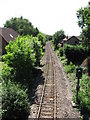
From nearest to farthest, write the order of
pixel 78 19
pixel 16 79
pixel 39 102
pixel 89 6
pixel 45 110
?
pixel 45 110 < pixel 39 102 < pixel 16 79 < pixel 89 6 < pixel 78 19

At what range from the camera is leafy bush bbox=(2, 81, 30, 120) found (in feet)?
31.0

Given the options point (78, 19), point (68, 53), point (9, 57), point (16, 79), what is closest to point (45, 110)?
point (16, 79)

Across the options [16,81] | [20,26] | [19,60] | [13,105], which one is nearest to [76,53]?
[19,60]

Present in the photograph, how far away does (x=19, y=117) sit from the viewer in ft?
31.7

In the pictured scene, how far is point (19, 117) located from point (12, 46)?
730 centimetres

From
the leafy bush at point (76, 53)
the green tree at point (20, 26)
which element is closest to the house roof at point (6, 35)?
Answer: the leafy bush at point (76, 53)

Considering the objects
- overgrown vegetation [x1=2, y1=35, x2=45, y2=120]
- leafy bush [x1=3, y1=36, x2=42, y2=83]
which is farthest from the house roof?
leafy bush [x1=3, y1=36, x2=42, y2=83]

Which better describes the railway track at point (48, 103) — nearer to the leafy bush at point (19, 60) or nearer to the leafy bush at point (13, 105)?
the leafy bush at point (13, 105)

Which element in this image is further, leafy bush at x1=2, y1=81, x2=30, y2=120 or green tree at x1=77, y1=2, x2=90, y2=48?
green tree at x1=77, y1=2, x2=90, y2=48

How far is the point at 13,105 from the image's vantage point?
9.55 metres

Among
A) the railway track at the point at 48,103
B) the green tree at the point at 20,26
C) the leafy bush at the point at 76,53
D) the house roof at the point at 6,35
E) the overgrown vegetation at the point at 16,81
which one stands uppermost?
the green tree at the point at 20,26

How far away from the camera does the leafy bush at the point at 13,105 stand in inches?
372

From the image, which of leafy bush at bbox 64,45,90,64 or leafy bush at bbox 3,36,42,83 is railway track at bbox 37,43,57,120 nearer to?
leafy bush at bbox 3,36,42,83

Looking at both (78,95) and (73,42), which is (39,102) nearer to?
(78,95)
